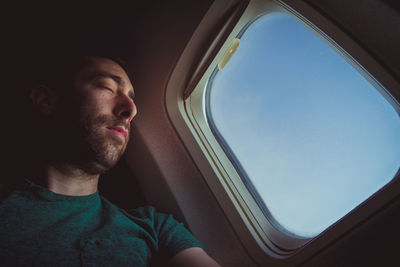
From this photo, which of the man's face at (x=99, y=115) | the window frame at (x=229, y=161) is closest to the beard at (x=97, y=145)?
the man's face at (x=99, y=115)

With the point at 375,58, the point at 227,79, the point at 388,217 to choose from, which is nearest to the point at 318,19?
the point at 375,58

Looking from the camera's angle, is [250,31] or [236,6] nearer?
[236,6]

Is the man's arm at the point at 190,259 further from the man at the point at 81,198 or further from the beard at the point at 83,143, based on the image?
the beard at the point at 83,143

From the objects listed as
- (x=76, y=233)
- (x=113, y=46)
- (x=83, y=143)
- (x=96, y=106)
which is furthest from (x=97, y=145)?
(x=113, y=46)

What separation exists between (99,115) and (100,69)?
316 millimetres

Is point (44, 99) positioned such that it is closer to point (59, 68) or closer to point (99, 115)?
point (59, 68)

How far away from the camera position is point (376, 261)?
2.27 ft

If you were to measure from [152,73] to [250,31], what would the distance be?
2.07ft

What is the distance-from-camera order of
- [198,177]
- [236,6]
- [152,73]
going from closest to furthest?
1. [236,6]
2. [198,177]
3. [152,73]

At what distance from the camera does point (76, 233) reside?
817 mm

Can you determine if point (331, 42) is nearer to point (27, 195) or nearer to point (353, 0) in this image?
point (353, 0)

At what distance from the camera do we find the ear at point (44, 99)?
114cm

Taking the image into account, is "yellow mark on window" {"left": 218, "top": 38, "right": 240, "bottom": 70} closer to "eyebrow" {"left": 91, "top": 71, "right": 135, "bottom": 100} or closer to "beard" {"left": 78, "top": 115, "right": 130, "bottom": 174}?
"eyebrow" {"left": 91, "top": 71, "right": 135, "bottom": 100}

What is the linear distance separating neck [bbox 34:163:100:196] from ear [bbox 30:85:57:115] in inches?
12.7
